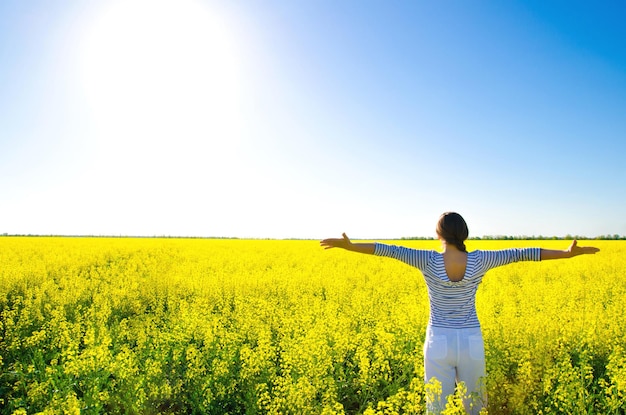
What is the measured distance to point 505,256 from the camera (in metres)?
3.83

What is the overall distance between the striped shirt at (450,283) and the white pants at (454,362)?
0.27ft

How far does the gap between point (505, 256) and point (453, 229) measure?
63cm

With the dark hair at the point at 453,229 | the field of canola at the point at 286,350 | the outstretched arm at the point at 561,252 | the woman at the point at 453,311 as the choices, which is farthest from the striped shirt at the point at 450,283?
the field of canola at the point at 286,350

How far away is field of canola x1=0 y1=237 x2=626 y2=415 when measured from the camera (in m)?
4.79

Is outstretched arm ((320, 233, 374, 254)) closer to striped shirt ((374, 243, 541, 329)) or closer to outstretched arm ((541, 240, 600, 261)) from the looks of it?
striped shirt ((374, 243, 541, 329))

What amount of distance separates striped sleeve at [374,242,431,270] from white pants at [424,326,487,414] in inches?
21.8

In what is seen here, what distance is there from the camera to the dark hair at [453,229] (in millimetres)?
3574

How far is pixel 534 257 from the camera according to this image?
154 inches

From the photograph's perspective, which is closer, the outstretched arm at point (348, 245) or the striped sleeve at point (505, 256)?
the striped sleeve at point (505, 256)

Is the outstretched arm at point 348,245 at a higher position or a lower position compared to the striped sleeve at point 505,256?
higher

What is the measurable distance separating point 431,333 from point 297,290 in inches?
296

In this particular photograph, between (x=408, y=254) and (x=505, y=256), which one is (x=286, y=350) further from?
(x=505, y=256)

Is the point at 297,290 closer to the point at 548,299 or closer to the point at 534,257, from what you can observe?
the point at 548,299

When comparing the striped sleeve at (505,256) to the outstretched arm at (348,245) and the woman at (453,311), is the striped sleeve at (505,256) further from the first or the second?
the outstretched arm at (348,245)
